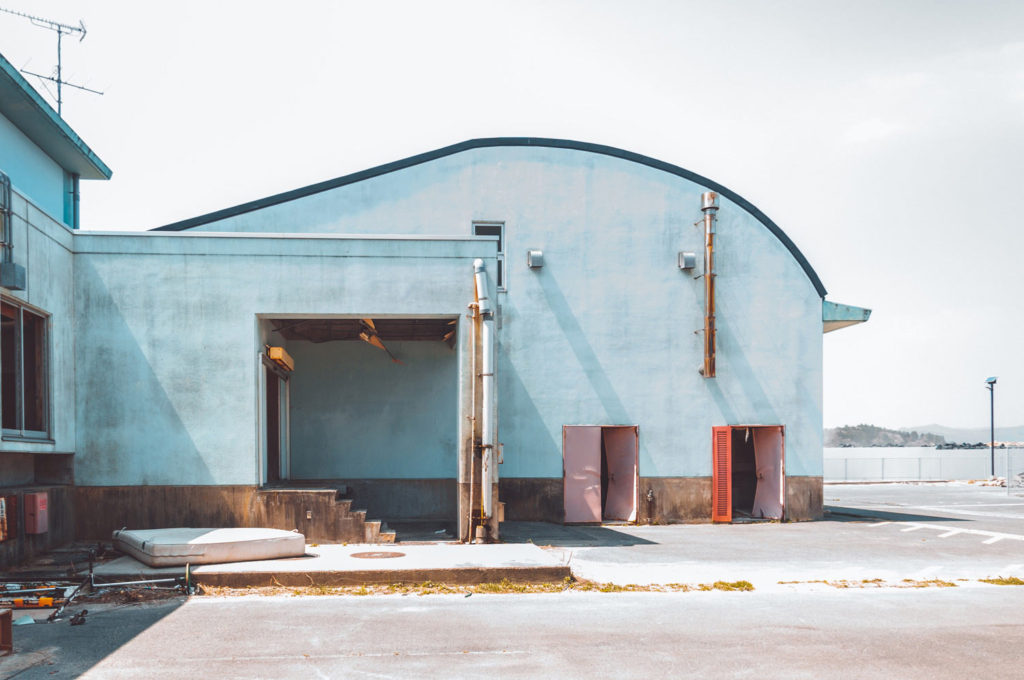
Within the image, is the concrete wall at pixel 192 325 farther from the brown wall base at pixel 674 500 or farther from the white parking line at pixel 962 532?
the white parking line at pixel 962 532

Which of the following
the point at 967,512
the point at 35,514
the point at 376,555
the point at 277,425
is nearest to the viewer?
the point at 35,514

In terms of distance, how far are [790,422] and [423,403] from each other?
826cm

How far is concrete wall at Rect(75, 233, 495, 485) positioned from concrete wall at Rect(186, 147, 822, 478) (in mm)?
4153

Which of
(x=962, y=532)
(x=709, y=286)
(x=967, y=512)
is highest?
(x=709, y=286)

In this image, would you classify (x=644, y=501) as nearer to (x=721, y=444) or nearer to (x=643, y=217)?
(x=721, y=444)

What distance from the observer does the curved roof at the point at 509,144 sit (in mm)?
17609

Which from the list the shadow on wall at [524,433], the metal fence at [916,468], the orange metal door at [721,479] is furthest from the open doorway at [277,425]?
the metal fence at [916,468]

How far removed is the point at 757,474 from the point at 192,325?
12749 millimetres

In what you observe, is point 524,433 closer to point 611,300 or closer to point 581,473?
point 581,473

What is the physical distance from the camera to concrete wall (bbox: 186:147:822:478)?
17953mm

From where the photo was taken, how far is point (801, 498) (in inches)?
746

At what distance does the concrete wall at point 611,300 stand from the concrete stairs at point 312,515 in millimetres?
5048

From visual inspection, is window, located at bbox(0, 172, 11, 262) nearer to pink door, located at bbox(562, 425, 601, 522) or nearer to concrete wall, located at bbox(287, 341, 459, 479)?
concrete wall, located at bbox(287, 341, 459, 479)

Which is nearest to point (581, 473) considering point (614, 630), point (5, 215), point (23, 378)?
point (614, 630)
